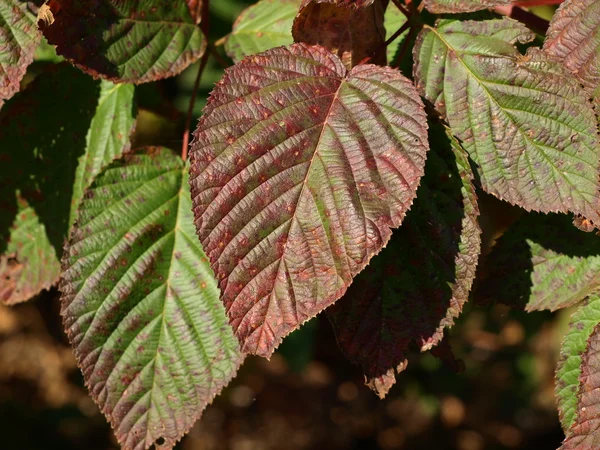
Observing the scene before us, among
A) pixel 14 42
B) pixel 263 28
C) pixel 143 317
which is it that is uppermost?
pixel 14 42

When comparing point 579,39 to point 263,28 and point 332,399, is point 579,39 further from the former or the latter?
point 332,399

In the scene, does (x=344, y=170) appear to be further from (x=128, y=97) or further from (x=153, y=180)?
(x=128, y=97)

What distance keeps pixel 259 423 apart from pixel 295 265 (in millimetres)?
3040

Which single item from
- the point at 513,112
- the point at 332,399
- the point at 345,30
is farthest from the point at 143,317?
the point at 332,399

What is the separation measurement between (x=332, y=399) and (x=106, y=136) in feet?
8.72

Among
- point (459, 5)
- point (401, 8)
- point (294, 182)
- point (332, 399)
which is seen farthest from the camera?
point (332, 399)

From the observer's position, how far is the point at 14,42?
1.20 meters

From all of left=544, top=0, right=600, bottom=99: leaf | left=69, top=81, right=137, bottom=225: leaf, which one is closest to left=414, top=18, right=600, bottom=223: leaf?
left=544, top=0, right=600, bottom=99: leaf

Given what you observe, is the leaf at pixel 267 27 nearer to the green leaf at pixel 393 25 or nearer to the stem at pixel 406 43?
the green leaf at pixel 393 25

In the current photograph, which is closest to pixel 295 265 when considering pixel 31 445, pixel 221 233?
pixel 221 233

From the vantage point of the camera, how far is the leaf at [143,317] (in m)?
1.28

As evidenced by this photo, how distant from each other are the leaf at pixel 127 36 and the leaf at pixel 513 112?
1.47 ft

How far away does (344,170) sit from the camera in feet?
3.40

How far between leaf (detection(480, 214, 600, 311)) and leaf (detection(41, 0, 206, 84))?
70cm
